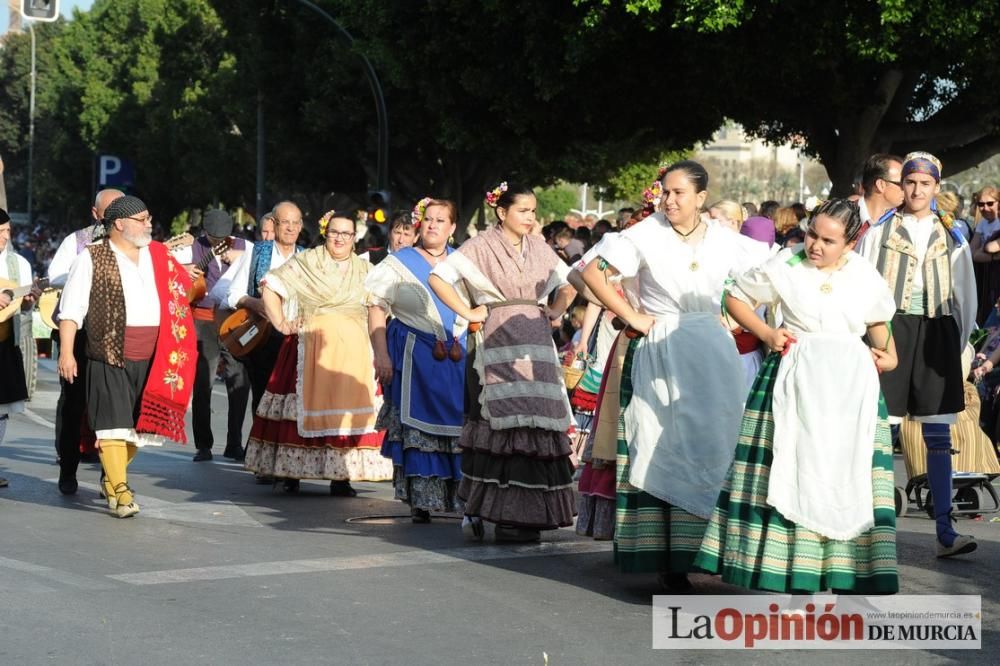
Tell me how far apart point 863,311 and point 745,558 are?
111cm

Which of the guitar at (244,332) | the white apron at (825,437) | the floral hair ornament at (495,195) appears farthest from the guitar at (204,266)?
the white apron at (825,437)

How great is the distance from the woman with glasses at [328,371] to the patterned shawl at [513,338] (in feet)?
7.73

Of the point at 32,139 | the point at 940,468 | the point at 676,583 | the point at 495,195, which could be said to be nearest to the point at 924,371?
the point at 940,468

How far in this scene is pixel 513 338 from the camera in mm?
9328

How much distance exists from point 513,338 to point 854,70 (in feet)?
56.8

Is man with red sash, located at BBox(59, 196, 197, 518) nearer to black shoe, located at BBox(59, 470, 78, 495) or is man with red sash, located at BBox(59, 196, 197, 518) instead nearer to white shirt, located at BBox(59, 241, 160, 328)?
white shirt, located at BBox(59, 241, 160, 328)

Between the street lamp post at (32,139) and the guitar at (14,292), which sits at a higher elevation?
the street lamp post at (32,139)

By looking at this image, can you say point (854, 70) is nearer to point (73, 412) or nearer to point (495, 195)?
point (73, 412)

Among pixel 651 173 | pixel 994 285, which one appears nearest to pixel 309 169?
pixel 651 173

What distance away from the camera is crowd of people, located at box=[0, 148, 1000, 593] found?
7266mm

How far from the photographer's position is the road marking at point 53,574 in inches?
316

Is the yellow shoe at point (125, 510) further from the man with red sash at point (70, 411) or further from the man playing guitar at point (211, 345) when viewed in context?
the man playing guitar at point (211, 345)

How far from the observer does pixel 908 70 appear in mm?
25562

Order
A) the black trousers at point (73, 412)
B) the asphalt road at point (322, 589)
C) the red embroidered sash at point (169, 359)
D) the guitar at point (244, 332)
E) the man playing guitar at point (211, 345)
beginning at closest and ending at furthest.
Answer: the asphalt road at point (322, 589) → the red embroidered sash at point (169, 359) → the black trousers at point (73, 412) → the guitar at point (244, 332) → the man playing guitar at point (211, 345)
